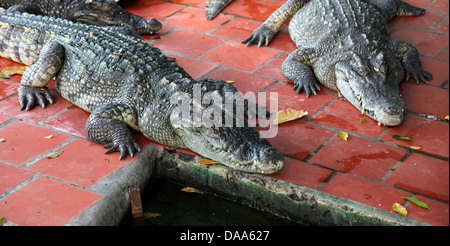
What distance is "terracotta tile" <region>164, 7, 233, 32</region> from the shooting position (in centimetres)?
551

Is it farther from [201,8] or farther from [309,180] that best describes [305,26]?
[309,180]

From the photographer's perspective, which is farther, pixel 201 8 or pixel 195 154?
pixel 201 8

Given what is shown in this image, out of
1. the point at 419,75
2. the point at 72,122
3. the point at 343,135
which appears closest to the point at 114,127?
the point at 72,122

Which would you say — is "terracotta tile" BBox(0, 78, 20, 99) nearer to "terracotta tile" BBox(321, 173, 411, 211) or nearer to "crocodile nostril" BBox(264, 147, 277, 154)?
"crocodile nostril" BBox(264, 147, 277, 154)

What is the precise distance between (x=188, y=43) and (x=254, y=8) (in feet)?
3.63

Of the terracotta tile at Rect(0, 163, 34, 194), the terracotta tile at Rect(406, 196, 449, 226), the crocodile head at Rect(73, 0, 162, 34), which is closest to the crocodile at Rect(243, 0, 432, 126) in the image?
the terracotta tile at Rect(406, 196, 449, 226)

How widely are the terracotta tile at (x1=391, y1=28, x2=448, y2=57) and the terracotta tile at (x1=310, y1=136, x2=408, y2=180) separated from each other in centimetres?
170

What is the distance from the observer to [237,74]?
462 cm

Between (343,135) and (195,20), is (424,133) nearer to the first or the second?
(343,135)

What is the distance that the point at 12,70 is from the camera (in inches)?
185

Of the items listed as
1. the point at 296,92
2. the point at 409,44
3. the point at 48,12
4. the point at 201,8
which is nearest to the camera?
the point at 296,92
